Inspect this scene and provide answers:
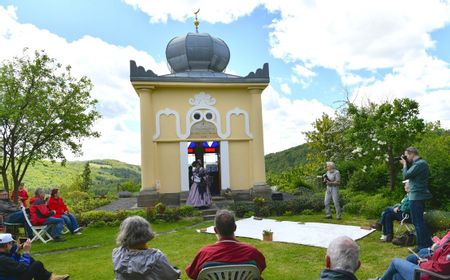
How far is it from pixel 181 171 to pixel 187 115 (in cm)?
217

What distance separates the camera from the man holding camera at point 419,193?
559 cm

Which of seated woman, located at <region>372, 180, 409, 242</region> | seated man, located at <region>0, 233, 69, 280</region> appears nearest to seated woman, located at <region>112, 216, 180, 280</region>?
seated man, located at <region>0, 233, 69, 280</region>

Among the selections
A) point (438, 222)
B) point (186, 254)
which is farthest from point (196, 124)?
point (438, 222)

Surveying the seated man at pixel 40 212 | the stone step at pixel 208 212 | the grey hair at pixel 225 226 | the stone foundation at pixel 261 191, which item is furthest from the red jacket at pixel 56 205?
the stone foundation at pixel 261 191

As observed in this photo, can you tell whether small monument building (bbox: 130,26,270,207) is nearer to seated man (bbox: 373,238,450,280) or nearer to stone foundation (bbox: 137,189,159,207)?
stone foundation (bbox: 137,189,159,207)

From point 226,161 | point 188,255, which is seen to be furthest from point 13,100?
point 188,255

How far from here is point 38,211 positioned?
782 centimetres

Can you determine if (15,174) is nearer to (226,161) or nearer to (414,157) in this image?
(226,161)

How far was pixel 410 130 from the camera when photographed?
1104 centimetres

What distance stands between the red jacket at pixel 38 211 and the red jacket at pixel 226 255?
5.89 meters

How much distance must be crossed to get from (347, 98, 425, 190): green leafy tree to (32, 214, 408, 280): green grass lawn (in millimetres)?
3222

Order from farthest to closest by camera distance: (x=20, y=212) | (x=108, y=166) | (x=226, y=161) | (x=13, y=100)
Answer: (x=108, y=166), (x=226, y=161), (x=13, y=100), (x=20, y=212)

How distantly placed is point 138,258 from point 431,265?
2.82 m

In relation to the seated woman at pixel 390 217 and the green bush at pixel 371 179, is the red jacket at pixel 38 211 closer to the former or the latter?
the seated woman at pixel 390 217
